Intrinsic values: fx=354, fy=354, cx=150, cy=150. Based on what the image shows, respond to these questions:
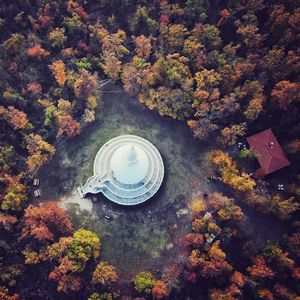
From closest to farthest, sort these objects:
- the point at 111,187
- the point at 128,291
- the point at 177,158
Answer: the point at 128,291 → the point at 111,187 → the point at 177,158

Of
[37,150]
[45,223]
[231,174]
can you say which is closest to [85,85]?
[37,150]

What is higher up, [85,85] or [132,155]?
[85,85]

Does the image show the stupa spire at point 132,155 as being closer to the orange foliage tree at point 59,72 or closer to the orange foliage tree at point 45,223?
the orange foliage tree at point 45,223

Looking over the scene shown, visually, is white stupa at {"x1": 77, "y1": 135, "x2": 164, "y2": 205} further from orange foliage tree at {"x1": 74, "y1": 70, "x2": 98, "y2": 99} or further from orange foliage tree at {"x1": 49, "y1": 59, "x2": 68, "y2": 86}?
orange foliage tree at {"x1": 49, "y1": 59, "x2": 68, "y2": 86}

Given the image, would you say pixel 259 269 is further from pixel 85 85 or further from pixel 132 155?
pixel 85 85

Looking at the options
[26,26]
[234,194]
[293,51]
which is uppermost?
[26,26]

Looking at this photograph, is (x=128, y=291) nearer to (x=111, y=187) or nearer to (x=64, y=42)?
(x=111, y=187)

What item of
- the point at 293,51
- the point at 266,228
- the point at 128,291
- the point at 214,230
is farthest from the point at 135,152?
the point at 293,51
